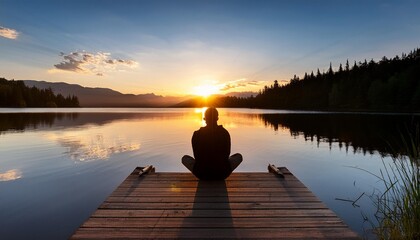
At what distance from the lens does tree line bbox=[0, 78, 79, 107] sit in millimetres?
135000

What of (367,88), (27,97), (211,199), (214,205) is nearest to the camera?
(214,205)

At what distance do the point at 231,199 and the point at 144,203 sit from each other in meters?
1.81

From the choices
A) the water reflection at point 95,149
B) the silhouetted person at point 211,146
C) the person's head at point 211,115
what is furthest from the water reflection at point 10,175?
the person's head at point 211,115

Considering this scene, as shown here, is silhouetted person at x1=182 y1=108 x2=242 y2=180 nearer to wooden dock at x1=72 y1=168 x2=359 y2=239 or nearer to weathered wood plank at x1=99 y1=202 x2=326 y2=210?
wooden dock at x1=72 y1=168 x2=359 y2=239

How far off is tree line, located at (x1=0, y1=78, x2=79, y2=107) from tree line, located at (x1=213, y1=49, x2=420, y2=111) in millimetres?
133903

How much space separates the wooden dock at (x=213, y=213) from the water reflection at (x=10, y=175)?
22.7ft

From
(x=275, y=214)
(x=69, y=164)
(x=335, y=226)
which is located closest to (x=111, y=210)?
(x=275, y=214)

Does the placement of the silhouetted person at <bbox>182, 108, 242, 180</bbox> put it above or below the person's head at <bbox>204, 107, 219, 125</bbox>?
below

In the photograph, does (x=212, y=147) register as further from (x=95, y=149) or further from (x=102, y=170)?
(x=95, y=149)

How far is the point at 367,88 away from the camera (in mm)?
94812

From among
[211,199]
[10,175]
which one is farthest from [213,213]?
[10,175]

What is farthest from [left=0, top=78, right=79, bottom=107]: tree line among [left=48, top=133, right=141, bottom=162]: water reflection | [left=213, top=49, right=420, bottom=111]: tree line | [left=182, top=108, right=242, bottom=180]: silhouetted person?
[left=182, top=108, right=242, bottom=180]: silhouetted person

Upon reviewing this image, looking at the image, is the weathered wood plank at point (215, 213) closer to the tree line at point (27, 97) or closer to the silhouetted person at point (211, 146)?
the silhouetted person at point (211, 146)

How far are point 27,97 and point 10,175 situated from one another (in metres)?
161
